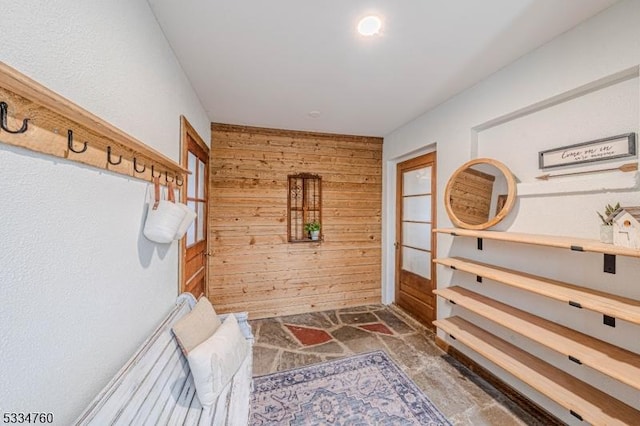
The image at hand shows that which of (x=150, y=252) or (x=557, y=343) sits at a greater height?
(x=150, y=252)

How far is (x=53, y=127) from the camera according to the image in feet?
2.25

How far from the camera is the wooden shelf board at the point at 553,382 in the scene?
129 cm

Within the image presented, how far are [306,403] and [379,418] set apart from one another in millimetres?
514

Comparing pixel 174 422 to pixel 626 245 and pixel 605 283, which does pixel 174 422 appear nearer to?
pixel 626 245

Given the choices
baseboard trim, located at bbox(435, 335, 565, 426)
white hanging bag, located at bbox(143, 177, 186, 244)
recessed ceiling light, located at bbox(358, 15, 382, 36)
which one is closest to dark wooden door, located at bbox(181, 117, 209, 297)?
white hanging bag, located at bbox(143, 177, 186, 244)

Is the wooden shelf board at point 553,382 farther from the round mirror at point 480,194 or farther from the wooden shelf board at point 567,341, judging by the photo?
the round mirror at point 480,194

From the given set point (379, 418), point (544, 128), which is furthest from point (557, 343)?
point (544, 128)

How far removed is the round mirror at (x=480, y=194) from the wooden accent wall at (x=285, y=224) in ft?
4.89

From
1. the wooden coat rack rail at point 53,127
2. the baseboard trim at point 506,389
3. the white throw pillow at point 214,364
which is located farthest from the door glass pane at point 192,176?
the baseboard trim at point 506,389

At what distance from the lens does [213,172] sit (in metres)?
3.20

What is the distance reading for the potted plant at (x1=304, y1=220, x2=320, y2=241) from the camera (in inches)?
136

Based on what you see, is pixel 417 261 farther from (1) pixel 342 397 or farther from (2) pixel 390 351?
(1) pixel 342 397

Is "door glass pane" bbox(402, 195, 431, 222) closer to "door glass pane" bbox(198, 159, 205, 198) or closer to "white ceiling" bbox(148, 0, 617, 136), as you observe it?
"white ceiling" bbox(148, 0, 617, 136)

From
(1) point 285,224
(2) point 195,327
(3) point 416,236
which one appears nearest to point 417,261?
(3) point 416,236
